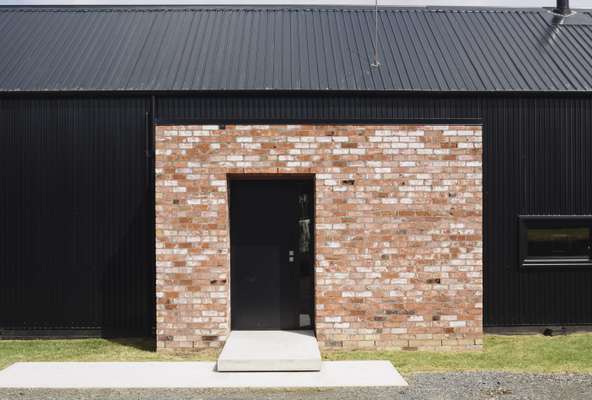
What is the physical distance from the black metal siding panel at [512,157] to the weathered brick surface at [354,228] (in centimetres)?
140

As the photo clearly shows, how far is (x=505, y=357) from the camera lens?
373 inches

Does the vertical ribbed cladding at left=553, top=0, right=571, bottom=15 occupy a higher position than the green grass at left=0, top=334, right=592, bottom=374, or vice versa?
the vertical ribbed cladding at left=553, top=0, right=571, bottom=15

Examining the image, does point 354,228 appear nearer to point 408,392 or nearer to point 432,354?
point 432,354

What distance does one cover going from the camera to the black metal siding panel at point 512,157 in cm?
1108

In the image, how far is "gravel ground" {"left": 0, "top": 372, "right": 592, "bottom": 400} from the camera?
7203 millimetres

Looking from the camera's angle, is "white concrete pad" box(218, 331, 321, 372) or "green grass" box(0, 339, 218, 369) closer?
"white concrete pad" box(218, 331, 321, 372)

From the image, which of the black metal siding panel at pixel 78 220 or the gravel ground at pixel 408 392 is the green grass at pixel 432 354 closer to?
Result: the black metal siding panel at pixel 78 220

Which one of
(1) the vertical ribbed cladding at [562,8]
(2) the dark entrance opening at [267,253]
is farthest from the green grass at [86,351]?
(1) the vertical ribbed cladding at [562,8]

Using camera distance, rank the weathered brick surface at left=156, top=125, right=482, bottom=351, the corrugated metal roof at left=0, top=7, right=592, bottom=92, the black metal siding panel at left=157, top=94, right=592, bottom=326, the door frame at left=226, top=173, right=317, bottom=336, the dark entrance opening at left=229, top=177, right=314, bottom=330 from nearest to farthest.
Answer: the weathered brick surface at left=156, top=125, right=482, bottom=351 < the door frame at left=226, top=173, right=317, bottom=336 < the dark entrance opening at left=229, top=177, right=314, bottom=330 < the black metal siding panel at left=157, top=94, right=592, bottom=326 < the corrugated metal roof at left=0, top=7, right=592, bottom=92

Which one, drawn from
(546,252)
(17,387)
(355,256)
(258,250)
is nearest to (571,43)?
(546,252)

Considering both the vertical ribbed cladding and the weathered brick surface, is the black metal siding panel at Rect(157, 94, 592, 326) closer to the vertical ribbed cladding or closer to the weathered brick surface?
the weathered brick surface

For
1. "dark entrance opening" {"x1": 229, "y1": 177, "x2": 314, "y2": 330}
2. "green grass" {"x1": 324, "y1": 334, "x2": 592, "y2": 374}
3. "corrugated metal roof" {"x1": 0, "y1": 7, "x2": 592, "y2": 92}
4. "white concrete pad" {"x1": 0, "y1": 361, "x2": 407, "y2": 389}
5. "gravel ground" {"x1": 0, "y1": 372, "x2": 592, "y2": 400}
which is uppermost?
"corrugated metal roof" {"x1": 0, "y1": 7, "x2": 592, "y2": 92}

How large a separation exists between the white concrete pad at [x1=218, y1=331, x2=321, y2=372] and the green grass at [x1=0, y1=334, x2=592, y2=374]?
1.54 ft

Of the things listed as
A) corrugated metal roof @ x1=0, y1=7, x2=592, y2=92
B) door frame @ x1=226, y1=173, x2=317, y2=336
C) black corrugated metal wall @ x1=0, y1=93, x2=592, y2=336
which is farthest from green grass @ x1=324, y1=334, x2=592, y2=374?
corrugated metal roof @ x1=0, y1=7, x2=592, y2=92
